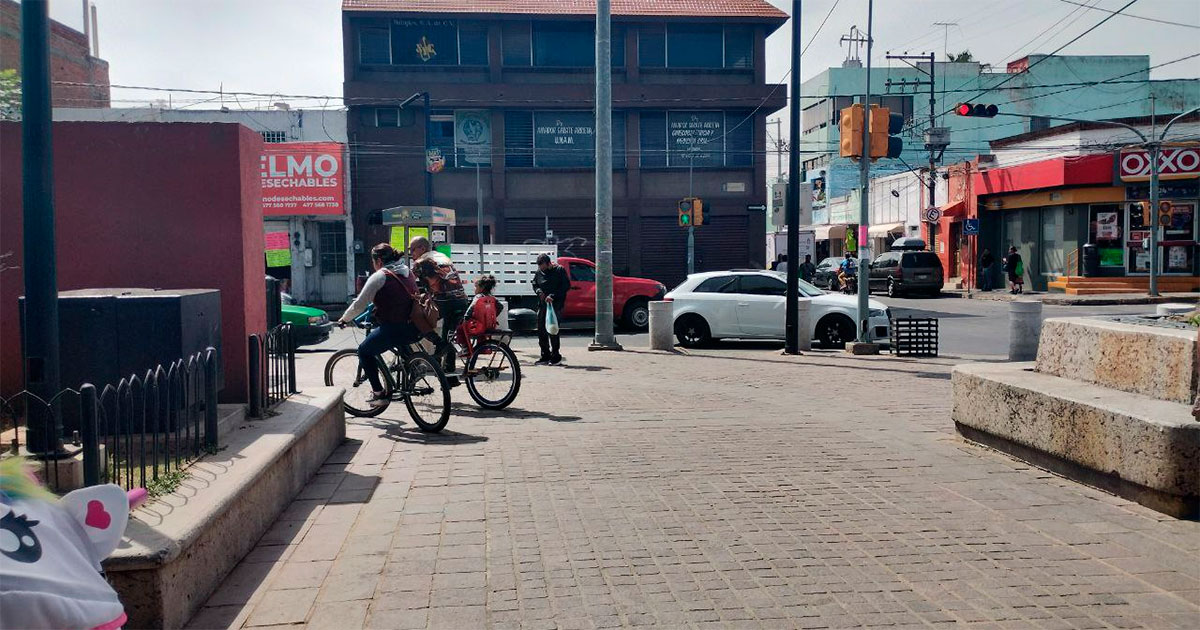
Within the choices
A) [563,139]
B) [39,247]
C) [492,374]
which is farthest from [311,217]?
[39,247]

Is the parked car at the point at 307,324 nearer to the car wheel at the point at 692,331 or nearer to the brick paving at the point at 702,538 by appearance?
the car wheel at the point at 692,331

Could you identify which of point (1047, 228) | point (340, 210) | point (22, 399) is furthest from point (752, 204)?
point (22, 399)

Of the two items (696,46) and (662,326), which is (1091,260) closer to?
(696,46)

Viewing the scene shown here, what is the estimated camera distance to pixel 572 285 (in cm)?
2395

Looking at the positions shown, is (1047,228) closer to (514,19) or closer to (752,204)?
(752,204)

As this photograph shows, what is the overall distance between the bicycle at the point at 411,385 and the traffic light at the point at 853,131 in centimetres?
867

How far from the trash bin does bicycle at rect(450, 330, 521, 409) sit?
30.1 metres

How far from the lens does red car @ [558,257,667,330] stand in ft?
77.3

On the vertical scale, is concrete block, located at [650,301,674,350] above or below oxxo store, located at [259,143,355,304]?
below

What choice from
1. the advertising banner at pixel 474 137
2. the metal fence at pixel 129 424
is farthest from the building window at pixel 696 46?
the metal fence at pixel 129 424

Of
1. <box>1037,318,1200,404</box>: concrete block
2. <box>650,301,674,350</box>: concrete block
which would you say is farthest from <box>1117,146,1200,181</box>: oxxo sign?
<box>1037,318,1200,404</box>: concrete block

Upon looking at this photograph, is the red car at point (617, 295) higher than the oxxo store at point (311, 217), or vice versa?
the oxxo store at point (311, 217)

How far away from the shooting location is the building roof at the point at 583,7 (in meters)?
37.2

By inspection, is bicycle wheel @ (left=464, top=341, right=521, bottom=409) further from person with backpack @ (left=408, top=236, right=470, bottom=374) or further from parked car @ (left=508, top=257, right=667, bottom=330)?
parked car @ (left=508, top=257, right=667, bottom=330)
